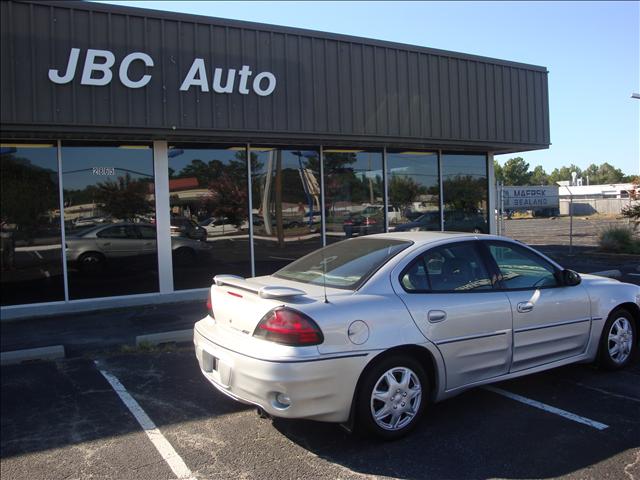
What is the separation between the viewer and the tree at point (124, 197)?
9570 millimetres

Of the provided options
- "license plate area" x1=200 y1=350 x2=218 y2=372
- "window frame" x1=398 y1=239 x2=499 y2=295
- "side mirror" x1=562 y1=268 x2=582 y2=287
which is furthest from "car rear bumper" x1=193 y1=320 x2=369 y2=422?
"side mirror" x1=562 y1=268 x2=582 y2=287

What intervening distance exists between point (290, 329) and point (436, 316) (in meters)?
1.17

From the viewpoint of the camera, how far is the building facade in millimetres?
8461

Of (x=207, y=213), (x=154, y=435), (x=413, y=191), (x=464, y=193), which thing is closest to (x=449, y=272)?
(x=154, y=435)

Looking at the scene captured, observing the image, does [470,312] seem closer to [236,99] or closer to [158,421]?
[158,421]

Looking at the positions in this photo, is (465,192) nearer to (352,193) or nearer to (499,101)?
(499,101)

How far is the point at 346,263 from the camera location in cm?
466

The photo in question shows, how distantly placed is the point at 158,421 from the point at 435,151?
9628 mm

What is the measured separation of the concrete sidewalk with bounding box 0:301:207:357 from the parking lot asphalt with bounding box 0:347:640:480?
160cm

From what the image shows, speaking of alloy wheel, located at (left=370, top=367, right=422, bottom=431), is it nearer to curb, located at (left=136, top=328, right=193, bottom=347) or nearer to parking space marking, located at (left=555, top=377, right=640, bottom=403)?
parking space marking, located at (left=555, top=377, right=640, bottom=403)

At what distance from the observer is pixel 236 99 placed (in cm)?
952

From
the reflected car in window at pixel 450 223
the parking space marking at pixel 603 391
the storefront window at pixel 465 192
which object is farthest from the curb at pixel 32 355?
the storefront window at pixel 465 192

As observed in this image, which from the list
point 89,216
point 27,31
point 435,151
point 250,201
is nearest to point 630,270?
point 435,151

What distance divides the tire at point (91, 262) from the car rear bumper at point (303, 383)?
6436 millimetres
